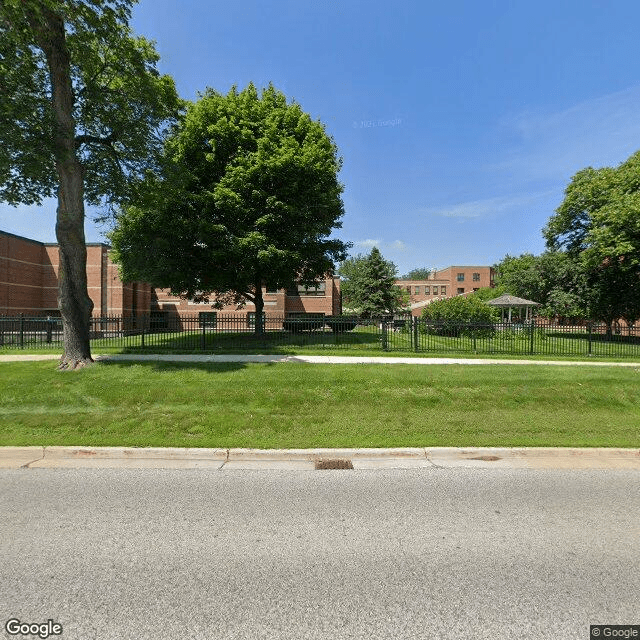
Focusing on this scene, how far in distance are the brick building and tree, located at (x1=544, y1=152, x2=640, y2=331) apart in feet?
65.1

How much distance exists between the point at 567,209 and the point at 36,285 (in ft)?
157

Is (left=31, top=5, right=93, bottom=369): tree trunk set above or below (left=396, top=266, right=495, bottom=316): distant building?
below

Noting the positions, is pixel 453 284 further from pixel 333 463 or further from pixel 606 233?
pixel 333 463

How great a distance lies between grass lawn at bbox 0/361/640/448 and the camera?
20.9 ft

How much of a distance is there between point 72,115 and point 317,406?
35.6 feet

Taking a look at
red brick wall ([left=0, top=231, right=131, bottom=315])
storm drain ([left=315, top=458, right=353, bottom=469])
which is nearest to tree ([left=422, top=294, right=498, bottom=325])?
storm drain ([left=315, top=458, right=353, bottom=469])

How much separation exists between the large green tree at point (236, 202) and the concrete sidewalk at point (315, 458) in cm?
1017

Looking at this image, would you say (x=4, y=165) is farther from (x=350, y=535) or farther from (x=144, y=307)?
(x=144, y=307)

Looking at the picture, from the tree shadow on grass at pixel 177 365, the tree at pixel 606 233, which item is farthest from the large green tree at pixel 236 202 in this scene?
the tree at pixel 606 233

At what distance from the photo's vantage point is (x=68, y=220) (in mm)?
10297

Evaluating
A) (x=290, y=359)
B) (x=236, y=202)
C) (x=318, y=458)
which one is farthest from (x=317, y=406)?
(x=236, y=202)

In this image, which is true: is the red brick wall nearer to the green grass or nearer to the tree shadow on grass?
the green grass

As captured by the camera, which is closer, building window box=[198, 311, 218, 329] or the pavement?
the pavement

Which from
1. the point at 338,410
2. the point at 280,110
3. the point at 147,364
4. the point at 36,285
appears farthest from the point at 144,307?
the point at 338,410
